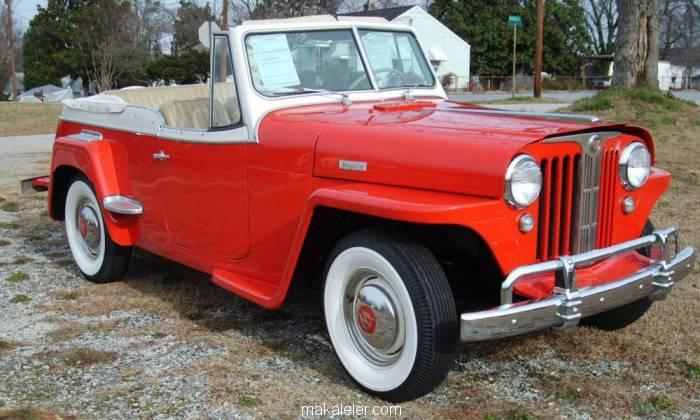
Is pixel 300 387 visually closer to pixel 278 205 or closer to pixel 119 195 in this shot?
pixel 278 205

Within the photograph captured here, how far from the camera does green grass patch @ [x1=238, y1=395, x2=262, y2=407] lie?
9.81 feet

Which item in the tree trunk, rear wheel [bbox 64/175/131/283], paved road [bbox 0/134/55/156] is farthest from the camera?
paved road [bbox 0/134/55/156]

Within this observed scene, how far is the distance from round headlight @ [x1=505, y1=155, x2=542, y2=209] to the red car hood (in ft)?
0.13

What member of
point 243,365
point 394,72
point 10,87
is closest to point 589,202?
point 394,72

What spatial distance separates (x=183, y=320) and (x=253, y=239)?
838mm

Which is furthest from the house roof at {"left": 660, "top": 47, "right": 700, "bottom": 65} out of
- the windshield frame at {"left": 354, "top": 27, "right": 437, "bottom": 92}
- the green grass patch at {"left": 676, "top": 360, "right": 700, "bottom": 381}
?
the green grass patch at {"left": 676, "top": 360, "right": 700, "bottom": 381}

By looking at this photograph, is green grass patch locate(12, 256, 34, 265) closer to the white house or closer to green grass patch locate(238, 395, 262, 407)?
green grass patch locate(238, 395, 262, 407)

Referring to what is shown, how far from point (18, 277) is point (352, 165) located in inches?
121

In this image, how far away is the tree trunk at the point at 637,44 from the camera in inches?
446

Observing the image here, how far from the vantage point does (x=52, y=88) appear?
35750 millimetres

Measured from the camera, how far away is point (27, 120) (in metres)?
18.8

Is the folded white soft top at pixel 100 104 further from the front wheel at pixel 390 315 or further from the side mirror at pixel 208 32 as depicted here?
the front wheel at pixel 390 315

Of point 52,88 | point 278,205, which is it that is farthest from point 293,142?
point 52,88

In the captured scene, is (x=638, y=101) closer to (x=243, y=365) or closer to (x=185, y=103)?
(x=185, y=103)
